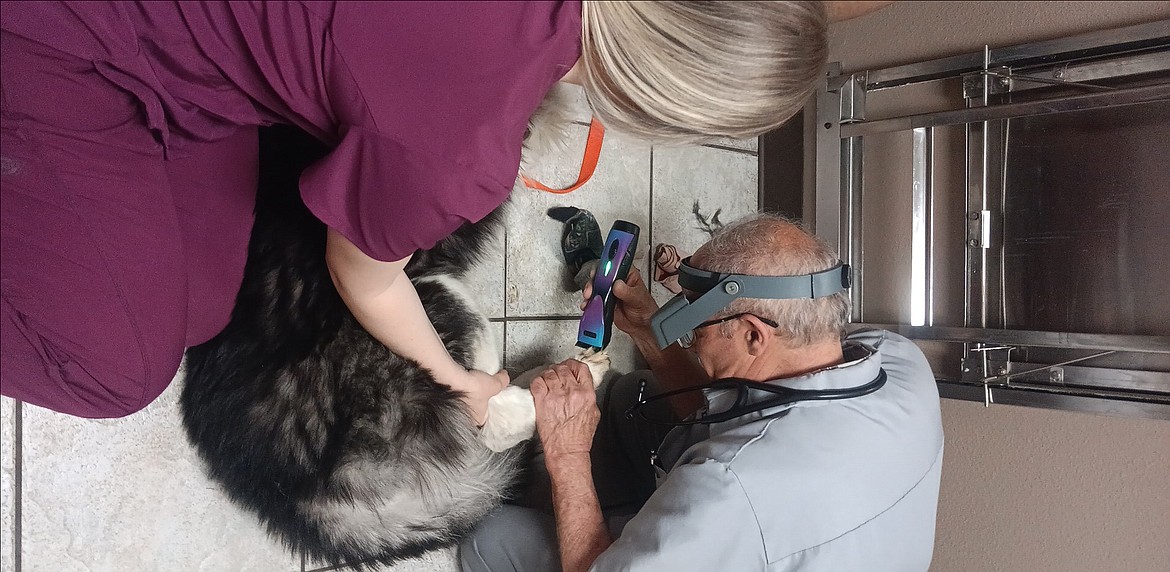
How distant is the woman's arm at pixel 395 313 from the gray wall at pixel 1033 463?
4.12 ft

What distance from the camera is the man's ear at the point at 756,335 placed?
143cm

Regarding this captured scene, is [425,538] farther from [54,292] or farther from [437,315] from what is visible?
[54,292]

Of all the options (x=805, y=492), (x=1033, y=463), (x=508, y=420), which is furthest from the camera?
(x=1033, y=463)

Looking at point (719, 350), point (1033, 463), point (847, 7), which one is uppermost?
point (847, 7)

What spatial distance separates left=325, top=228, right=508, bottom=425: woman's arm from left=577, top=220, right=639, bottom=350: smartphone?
0.37 metres

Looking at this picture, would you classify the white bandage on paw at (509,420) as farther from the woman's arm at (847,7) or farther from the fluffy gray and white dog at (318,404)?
the woman's arm at (847,7)

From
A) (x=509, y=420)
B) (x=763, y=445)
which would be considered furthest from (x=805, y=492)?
(x=509, y=420)

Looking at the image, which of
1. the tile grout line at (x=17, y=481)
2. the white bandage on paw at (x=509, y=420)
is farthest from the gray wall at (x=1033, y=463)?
the tile grout line at (x=17, y=481)

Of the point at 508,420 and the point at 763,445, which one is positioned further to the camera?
the point at 508,420

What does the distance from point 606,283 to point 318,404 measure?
73 cm

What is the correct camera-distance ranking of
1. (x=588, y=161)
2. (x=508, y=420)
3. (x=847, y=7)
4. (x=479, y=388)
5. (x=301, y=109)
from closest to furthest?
(x=301, y=109), (x=847, y=7), (x=479, y=388), (x=508, y=420), (x=588, y=161)

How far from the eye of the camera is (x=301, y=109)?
830 millimetres

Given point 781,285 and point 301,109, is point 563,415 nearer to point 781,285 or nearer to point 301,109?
point 781,285

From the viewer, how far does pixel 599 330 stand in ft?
5.68
